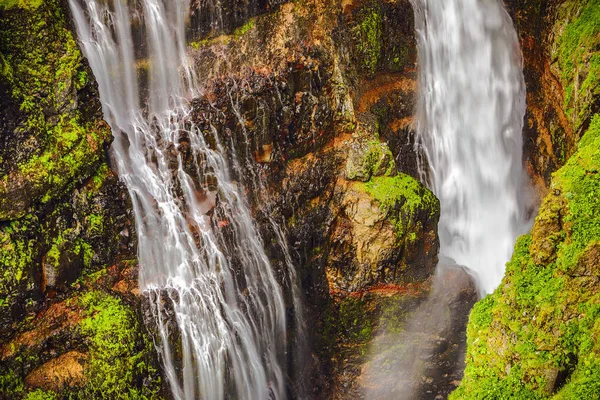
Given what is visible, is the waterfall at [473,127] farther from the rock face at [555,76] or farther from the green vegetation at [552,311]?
the green vegetation at [552,311]

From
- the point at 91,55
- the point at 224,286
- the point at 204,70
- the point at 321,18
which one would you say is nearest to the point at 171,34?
the point at 204,70

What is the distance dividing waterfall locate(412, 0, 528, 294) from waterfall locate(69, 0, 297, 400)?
6252mm

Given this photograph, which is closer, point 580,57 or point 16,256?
point 16,256

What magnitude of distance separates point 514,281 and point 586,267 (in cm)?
142

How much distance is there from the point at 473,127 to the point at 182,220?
10271mm

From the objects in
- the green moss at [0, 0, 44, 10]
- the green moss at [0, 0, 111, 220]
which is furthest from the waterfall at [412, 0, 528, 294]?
the green moss at [0, 0, 44, 10]

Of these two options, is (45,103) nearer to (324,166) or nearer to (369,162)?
(324,166)

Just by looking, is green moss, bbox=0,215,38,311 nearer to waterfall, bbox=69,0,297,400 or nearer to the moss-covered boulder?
the moss-covered boulder

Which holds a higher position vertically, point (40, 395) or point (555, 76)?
point (555, 76)

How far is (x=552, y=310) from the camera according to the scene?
10.1 metres

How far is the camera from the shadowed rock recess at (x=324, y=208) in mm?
10719

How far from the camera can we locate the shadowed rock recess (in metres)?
10.7

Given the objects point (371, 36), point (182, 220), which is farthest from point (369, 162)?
point (182, 220)

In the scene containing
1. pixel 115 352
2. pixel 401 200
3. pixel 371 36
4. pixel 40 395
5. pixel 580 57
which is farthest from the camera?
pixel 371 36
